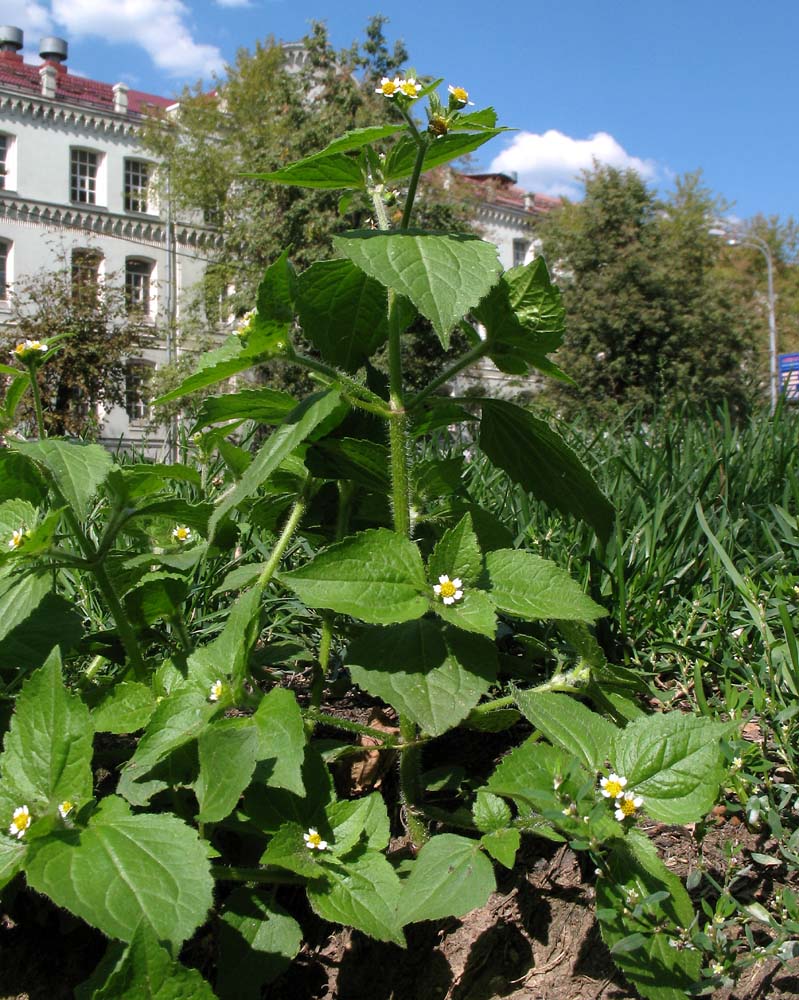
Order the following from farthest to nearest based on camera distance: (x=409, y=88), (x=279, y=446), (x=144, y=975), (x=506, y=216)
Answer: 1. (x=506, y=216)
2. (x=409, y=88)
3. (x=279, y=446)
4. (x=144, y=975)

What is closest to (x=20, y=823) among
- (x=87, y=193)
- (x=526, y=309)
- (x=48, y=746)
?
(x=48, y=746)

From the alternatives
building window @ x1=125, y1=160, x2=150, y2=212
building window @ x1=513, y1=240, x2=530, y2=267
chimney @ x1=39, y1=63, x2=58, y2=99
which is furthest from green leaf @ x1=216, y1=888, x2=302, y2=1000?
building window @ x1=513, y1=240, x2=530, y2=267

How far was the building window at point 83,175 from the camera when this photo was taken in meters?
36.6

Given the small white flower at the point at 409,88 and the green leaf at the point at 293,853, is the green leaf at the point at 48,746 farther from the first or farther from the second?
the small white flower at the point at 409,88

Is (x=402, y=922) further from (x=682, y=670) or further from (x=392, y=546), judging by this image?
(x=682, y=670)

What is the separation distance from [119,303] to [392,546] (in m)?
28.0

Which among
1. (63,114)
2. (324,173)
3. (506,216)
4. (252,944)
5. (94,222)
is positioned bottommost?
(252,944)

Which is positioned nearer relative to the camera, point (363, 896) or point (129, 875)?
point (129, 875)

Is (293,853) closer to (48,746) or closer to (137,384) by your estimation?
(48,746)

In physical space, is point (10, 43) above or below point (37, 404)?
above

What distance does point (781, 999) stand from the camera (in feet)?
4.00

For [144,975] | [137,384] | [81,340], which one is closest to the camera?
[144,975]

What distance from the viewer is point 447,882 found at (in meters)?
1.16

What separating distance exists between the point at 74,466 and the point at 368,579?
1.62 ft
